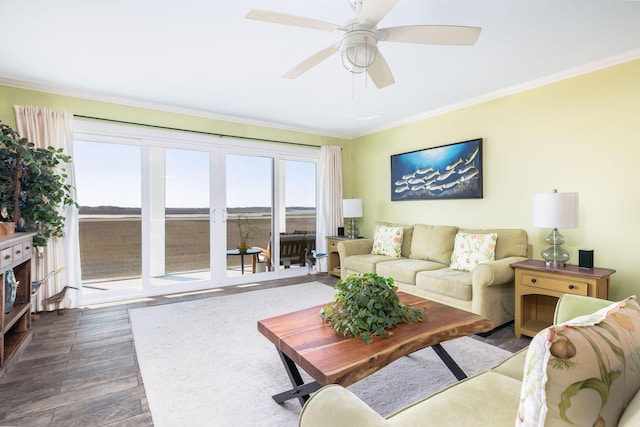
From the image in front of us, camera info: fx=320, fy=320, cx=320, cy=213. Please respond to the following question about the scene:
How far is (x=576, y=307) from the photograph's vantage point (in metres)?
1.42

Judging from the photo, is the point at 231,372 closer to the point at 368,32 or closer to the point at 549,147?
the point at 368,32

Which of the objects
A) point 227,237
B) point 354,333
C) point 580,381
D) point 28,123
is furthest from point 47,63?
point 580,381

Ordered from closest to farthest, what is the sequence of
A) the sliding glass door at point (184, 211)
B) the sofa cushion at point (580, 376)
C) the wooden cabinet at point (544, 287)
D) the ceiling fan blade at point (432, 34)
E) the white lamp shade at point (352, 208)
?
the sofa cushion at point (580, 376), the ceiling fan blade at point (432, 34), the wooden cabinet at point (544, 287), the sliding glass door at point (184, 211), the white lamp shade at point (352, 208)

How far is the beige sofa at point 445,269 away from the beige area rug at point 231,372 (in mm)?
440

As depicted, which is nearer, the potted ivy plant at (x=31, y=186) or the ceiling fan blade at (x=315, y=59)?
the ceiling fan blade at (x=315, y=59)

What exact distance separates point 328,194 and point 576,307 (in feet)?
13.9

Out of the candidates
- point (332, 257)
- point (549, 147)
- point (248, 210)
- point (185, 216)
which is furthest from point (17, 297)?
point (549, 147)

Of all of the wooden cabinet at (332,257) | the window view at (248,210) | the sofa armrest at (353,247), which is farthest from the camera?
the wooden cabinet at (332,257)

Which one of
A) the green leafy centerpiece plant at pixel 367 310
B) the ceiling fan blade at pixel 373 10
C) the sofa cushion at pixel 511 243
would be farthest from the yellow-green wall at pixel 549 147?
the ceiling fan blade at pixel 373 10

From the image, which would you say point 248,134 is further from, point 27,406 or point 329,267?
point 27,406

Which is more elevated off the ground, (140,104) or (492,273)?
(140,104)

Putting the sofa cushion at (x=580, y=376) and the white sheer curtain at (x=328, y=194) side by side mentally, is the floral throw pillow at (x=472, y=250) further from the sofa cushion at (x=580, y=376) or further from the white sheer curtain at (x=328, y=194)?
the sofa cushion at (x=580, y=376)

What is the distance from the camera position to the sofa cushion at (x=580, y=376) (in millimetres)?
627

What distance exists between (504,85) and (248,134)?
11.1 ft
